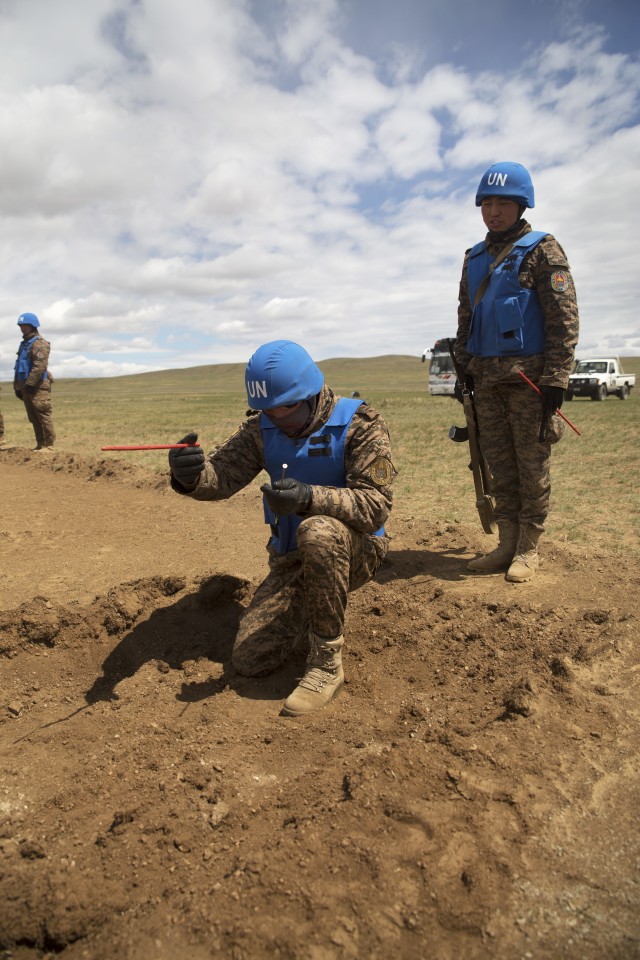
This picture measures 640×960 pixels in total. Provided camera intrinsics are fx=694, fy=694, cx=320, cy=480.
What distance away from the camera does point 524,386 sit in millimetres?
4258

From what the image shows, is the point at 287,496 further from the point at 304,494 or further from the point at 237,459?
the point at 237,459

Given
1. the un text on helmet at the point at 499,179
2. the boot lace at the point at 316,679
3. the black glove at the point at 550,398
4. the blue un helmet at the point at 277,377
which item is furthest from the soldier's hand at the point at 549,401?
the boot lace at the point at 316,679

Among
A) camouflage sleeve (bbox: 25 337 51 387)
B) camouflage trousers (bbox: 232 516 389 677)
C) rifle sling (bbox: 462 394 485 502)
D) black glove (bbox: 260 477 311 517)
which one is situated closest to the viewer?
black glove (bbox: 260 477 311 517)

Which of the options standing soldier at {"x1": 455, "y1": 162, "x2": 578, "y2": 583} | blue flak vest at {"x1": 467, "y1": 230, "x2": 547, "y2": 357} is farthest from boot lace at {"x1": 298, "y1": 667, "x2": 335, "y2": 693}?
blue flak vest at {"x1": 467, "y1": 230, "x2": 547, "y2": 357}

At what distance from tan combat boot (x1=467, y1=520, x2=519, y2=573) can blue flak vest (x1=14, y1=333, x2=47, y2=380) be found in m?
9.06

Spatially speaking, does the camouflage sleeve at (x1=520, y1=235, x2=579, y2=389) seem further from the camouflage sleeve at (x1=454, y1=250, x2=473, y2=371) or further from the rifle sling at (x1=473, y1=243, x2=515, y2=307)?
the camouflage sleeve at (x1=454, y1=250, x2=473, y2=371)

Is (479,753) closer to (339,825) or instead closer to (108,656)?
(339,825)

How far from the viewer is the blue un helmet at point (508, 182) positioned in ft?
13.1

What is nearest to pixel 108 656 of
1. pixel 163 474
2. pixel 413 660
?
pixel 413 660

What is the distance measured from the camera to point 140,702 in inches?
126

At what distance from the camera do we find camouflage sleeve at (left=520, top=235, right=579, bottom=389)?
4016 mm

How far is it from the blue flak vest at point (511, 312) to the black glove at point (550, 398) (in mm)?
278

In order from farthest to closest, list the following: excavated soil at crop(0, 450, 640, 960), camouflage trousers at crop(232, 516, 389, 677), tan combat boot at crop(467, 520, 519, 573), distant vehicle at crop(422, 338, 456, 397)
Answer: distant vehicle at crop(422, 338, 456, 397) < tan combat boot at crop(467, 520, 519, 573) < camouflage trousers at crop(232, 516, 389, 677) < excavated soil at crop(0, 450, 640, 960)

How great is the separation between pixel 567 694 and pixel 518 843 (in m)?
0.95
